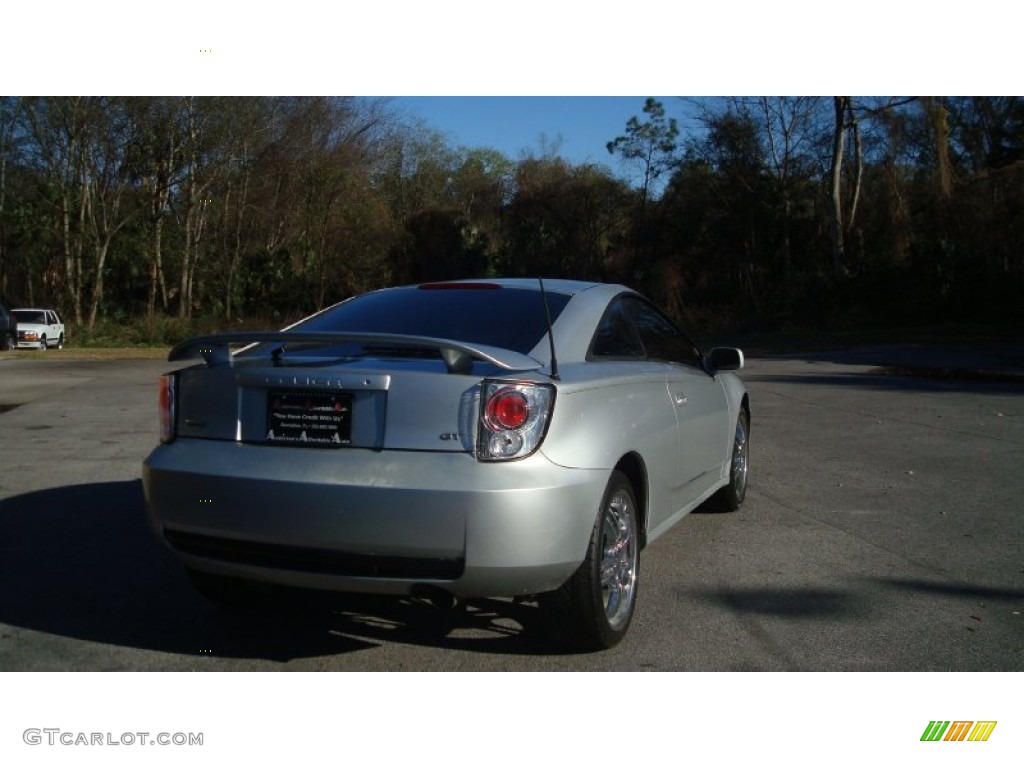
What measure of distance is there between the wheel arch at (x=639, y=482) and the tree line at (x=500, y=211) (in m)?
29.9

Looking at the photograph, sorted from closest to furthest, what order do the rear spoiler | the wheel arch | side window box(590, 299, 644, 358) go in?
1. the rear spoiler
2. the wheel arch
3. side window box(590, 299, 644, 358)

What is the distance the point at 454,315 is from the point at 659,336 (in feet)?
4.69

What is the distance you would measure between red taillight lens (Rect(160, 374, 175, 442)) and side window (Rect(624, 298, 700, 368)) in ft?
7.69

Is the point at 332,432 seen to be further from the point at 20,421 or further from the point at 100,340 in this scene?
the point at 100,340

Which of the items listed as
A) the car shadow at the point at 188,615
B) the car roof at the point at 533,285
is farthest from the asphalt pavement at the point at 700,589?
the car roof at the point at 533,285

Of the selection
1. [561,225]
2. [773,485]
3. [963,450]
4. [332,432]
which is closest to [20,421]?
[773,485]

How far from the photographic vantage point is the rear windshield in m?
4.50

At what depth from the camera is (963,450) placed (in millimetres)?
9398

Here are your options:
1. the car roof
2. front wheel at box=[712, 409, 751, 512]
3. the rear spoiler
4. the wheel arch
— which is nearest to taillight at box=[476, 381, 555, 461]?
the rear spoiler

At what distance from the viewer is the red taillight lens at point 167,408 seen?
4.24m

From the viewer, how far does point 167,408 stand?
4.29 meters
